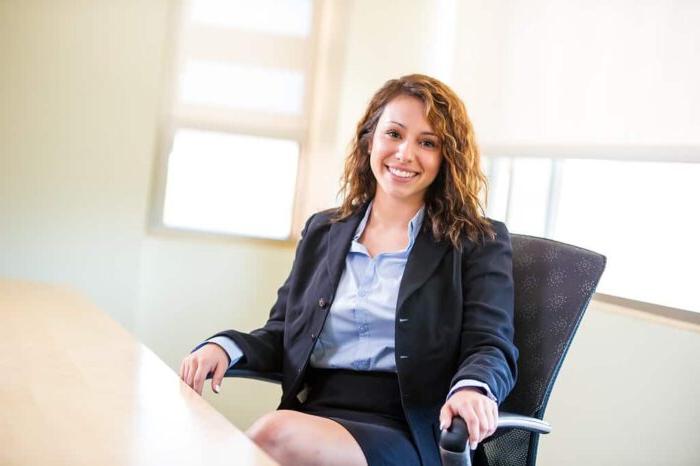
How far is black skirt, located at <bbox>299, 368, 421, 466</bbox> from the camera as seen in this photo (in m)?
1.74

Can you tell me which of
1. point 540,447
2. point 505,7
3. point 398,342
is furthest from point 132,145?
point 398,342

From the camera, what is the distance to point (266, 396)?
4215 millimetres

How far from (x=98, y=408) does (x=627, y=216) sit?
5.82ft

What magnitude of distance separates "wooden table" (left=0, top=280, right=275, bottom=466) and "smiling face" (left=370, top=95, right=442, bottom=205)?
0.67 metres

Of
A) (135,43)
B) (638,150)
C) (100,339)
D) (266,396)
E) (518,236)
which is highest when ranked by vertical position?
(135,43)

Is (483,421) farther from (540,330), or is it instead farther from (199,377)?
(199,377)

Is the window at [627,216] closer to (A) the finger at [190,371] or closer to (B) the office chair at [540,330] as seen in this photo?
(B) the office chair at [540,330]

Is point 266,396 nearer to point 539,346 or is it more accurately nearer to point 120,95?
point 120,95

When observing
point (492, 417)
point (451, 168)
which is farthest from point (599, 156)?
point (492, 417)

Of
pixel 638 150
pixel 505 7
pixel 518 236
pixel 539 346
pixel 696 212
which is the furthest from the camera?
pixel 505 7

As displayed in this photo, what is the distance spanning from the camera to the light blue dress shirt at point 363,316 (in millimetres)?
1966

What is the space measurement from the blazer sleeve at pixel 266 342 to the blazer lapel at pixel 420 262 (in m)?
0.32

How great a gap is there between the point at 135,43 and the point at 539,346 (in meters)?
2.67

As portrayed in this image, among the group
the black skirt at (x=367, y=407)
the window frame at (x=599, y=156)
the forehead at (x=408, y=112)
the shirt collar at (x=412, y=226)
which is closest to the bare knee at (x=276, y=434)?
the black skirt at (x=367, y=407)
